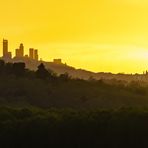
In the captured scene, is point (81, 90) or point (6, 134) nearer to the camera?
point (6, 134)

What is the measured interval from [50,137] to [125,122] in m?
5.64

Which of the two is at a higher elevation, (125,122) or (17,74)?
(17,74)

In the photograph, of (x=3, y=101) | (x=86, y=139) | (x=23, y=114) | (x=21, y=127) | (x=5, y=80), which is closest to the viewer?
(x=86, y=139)

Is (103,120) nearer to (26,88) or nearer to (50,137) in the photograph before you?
(50,137)

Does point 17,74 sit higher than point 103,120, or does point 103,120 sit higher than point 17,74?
point 17,74

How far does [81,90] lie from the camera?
420ft

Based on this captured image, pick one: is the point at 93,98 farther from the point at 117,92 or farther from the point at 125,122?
the point at 125,122

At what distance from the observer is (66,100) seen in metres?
117

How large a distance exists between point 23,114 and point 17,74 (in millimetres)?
63992

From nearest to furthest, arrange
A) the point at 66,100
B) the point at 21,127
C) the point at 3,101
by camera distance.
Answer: the point at 21,127, the point at 3,101, the point at 66,100

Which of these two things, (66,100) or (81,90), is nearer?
(66,100)

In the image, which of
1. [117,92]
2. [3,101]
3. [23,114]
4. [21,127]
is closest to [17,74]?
[117,92]

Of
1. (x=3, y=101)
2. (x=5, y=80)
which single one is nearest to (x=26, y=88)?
(x=5, y=80)

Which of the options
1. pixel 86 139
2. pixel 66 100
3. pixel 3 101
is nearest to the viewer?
pixel 86 139
